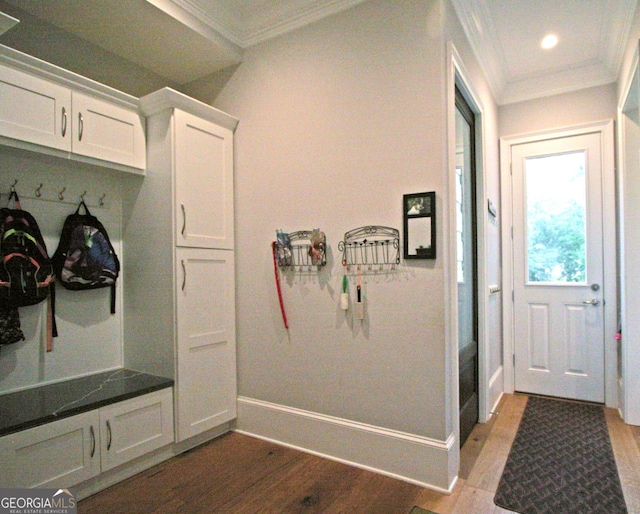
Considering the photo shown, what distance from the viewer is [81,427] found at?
2010 millimetres

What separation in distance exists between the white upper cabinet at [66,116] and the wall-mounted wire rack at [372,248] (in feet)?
4.76

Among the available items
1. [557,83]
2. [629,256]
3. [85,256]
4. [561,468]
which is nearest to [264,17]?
[85,256]

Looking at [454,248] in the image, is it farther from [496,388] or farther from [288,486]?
[496,388]

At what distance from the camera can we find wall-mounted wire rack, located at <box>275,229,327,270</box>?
2.45 metres

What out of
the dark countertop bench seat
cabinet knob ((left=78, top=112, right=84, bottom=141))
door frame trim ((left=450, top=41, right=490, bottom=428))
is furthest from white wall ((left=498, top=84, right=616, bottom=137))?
the dark countertop bench seat

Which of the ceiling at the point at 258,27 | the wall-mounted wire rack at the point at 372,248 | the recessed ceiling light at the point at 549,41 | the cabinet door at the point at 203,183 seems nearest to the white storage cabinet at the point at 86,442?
the cabinet door at the point at 203,183

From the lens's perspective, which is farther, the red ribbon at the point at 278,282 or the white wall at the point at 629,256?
the white wall at the point at 629,256

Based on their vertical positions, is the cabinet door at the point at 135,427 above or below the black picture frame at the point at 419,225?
below

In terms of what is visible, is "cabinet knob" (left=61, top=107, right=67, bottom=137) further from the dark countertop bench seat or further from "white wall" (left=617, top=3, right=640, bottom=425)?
"white wall" (left=617, top=3, right=640, bottom=425)

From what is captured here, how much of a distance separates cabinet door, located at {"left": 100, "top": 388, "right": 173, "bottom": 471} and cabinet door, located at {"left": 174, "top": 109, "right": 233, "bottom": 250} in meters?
0.96

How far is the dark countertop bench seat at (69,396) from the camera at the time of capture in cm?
188

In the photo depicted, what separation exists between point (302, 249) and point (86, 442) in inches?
61.1

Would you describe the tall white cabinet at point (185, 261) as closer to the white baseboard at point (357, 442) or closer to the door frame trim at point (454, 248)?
the white baseboard at point (357, 442)

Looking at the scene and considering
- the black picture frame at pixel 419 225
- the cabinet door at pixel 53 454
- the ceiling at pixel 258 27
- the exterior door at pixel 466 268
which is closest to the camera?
the cabinet door at pixel 53 454
